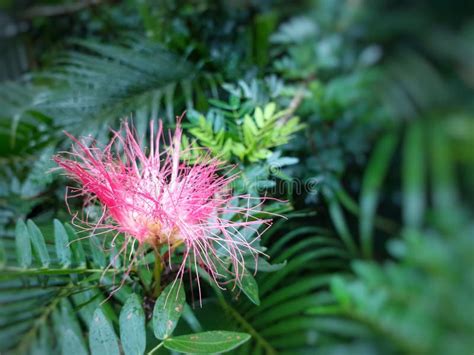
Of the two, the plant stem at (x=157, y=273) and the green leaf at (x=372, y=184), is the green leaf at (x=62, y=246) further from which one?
the green leaf at (x=372, y=184)

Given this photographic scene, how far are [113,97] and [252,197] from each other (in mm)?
277

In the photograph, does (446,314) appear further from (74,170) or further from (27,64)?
(27,64)

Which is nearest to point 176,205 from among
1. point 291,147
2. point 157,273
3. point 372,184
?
point 157,273

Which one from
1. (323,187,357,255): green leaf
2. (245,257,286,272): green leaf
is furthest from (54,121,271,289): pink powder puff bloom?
(323,187,357,255): green leaf

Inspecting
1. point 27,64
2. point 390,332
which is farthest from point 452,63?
point 27,64

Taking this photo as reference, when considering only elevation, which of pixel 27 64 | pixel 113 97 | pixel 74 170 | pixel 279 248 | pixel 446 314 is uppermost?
pixel 27 64

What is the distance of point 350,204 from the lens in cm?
61

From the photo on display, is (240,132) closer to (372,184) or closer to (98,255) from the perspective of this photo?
(98,255)

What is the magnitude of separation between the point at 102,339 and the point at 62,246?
94mm

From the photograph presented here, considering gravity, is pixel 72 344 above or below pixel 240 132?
below

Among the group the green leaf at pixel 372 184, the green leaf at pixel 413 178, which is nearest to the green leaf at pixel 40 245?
the green leaf at pixel 372 184

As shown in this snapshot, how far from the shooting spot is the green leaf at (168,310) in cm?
33

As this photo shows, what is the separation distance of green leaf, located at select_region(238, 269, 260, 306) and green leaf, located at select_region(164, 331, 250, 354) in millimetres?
40

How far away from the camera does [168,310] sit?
34 cm
